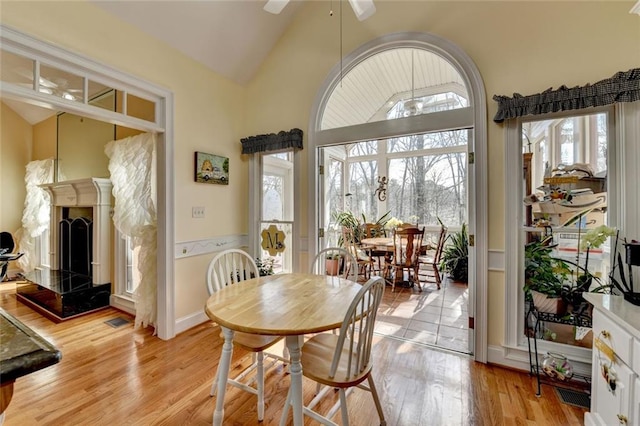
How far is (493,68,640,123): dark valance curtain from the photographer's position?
5.76 ft

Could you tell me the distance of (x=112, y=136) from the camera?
343 centimetres

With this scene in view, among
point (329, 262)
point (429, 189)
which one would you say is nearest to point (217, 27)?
point (329, 262)

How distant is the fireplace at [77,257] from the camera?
10.6ft

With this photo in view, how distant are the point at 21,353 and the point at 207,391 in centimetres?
153

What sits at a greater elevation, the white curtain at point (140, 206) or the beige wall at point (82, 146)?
the beige wall at point (82, 146)

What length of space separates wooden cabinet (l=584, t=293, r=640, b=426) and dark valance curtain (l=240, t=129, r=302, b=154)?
106 inches

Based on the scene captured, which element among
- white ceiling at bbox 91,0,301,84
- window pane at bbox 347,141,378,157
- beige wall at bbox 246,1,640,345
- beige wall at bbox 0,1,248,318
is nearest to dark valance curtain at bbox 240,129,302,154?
beige wall at bbox 0,1,248,318

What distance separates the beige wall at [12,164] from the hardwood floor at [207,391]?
407 cm

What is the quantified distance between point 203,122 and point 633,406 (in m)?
3.73

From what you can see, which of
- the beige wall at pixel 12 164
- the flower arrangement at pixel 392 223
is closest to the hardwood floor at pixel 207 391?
the flower arrangement at pixel 392 223

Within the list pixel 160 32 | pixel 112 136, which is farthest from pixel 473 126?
pixel 112 136


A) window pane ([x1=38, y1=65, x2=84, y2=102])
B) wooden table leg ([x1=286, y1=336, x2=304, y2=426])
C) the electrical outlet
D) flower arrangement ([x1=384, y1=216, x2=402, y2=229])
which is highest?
window pane ([x1=38, y1=65, x2=84, y2=102])

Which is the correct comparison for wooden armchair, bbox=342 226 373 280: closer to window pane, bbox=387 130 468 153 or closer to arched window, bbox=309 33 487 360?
arched window, bbox=309 33 487 360

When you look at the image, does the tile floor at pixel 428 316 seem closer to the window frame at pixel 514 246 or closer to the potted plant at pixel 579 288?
the window frame at pixel 514 246
